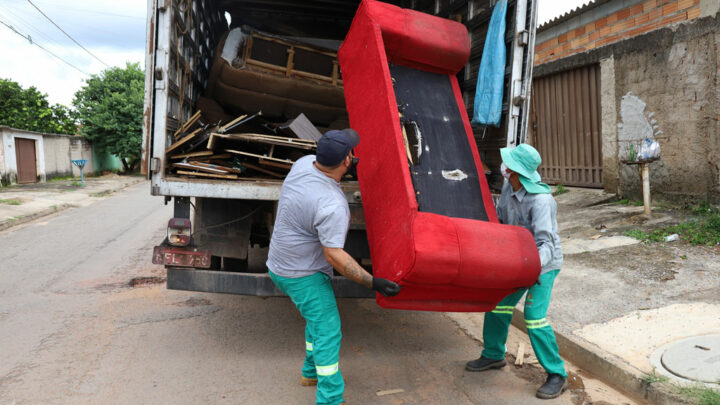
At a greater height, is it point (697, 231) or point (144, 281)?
point (697, 231)

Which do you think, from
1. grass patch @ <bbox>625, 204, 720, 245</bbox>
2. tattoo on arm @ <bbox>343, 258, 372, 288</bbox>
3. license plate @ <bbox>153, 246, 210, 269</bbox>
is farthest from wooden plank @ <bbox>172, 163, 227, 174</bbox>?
grass patch @ <bbox>625, 204, 720, 245</bbox>

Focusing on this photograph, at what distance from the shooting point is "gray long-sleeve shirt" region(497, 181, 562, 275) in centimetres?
282

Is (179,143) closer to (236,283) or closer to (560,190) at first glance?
(236,283)

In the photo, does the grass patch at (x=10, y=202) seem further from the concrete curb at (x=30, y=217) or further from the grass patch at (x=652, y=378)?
the grass patch at (x=652, y=378)

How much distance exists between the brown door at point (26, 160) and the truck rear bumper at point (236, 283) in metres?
17.8

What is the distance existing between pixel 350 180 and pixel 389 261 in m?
1.26

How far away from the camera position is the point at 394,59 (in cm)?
334

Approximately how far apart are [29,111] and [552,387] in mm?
24613

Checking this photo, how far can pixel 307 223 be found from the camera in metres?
2.60

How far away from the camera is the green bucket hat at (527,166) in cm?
290

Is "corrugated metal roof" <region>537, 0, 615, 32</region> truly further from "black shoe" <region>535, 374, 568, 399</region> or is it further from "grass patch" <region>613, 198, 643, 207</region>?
"black shoe" <region>535, 374, 568, 399</region>

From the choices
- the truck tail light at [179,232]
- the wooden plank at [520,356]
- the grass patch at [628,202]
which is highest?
the truck tail light at [179,232]

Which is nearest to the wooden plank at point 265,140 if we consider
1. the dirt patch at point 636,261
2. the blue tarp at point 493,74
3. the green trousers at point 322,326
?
the green trousers at point 322,326

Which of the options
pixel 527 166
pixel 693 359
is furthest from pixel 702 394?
pixel 527 166
